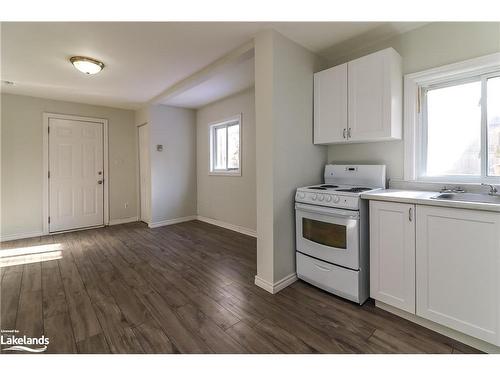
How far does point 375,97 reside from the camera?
2174 millimetres

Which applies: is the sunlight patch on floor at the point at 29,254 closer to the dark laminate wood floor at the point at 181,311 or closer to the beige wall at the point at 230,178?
the dark laminate wood floor at the point at 181,311

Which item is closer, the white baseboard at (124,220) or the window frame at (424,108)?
the window frame at (424,108)

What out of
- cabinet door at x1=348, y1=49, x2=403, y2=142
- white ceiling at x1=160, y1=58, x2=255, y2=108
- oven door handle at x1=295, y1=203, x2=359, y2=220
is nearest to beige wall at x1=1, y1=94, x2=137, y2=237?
white ceiling at x1=160, y1=58, x2=255, y2=108

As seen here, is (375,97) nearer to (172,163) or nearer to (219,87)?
(219,87)

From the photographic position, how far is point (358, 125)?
2.29 meters

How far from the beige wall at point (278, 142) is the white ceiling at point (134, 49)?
8.5 inches

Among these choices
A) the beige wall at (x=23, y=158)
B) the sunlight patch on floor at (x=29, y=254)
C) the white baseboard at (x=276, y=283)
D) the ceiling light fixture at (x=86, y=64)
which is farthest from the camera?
the beige wall at (x=23, y=158)

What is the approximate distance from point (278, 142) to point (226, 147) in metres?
2.56

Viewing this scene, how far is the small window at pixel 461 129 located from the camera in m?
1.92

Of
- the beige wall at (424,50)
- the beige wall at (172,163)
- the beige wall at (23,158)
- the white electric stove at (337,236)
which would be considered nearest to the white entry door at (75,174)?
the beige wall at (23,158)

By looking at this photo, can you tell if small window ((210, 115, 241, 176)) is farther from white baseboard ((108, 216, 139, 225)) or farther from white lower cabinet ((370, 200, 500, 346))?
white lower cabinet ((370, 200, 500, 346))

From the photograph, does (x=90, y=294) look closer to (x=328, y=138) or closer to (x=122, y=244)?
(x=122, y=244)

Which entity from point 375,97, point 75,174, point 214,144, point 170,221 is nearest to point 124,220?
point 170,221

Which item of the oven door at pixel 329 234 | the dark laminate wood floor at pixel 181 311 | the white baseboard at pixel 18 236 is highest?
the oven door at pixel 329 234
